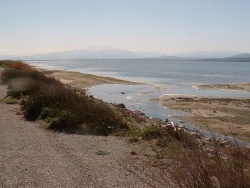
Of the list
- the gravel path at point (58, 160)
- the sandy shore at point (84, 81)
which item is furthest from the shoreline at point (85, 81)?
the gravel path at point (58, 160)

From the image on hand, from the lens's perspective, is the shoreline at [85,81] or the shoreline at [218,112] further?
the shoreline at [85,81]

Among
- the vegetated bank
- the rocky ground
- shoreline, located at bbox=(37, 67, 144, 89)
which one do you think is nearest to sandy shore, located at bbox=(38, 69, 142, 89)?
shoreline, located at bbox=(37, 67, 144, 89)

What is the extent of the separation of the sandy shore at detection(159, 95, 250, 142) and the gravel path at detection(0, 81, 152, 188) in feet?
25.1

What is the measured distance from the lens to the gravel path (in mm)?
6871

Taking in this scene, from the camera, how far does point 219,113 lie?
2405cm

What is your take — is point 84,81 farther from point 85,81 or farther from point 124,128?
point 124,128

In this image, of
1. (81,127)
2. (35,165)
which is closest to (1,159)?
(35,165)

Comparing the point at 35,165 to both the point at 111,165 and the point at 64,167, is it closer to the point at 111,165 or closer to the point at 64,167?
the point at 64,167

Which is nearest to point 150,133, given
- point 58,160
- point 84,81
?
point 58,160

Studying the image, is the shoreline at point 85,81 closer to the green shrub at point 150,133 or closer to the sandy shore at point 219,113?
the sandy shore at point 219,113

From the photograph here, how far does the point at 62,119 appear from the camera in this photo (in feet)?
39.3

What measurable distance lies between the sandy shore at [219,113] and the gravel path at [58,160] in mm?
7636

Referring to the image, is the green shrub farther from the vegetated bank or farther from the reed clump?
the reed clump

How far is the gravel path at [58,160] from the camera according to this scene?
6.87 metres
